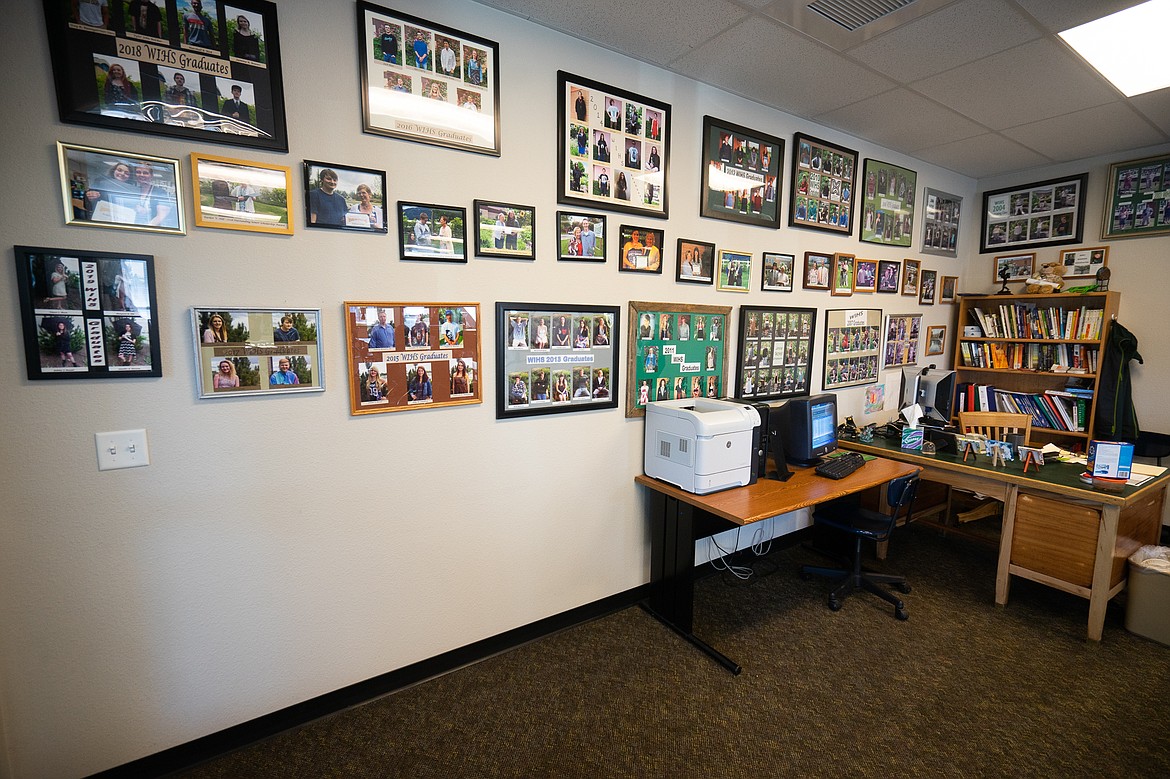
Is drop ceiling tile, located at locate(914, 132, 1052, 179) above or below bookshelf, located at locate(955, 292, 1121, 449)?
above

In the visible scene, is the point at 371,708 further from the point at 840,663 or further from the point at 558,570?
the point at 840,663

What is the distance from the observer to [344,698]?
1974mm

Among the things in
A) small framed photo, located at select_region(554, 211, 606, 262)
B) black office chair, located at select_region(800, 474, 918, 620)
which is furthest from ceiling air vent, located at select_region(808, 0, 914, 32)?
black office chair, located at select_region(800, 474, 918, 620)

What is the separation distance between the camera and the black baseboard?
1.67 m

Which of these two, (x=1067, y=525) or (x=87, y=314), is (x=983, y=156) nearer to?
(x=1067, y=525)

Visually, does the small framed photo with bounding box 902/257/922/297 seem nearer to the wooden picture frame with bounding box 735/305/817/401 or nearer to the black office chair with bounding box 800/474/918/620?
the wooden picture frame with bounding box 735/305/817/401

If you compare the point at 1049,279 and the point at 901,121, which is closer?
the point at 901,121

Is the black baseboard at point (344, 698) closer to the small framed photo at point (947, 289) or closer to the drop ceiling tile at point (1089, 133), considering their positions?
the small framed photo at point (947, 289)

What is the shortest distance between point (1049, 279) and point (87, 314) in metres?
5.95

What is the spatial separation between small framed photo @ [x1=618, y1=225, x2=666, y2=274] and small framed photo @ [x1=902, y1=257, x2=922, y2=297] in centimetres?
263

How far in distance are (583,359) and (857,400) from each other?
266 cm

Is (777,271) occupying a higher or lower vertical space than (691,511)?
higher

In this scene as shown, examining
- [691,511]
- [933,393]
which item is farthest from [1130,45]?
[691,511]

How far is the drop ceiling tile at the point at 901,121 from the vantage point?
2867 mm
